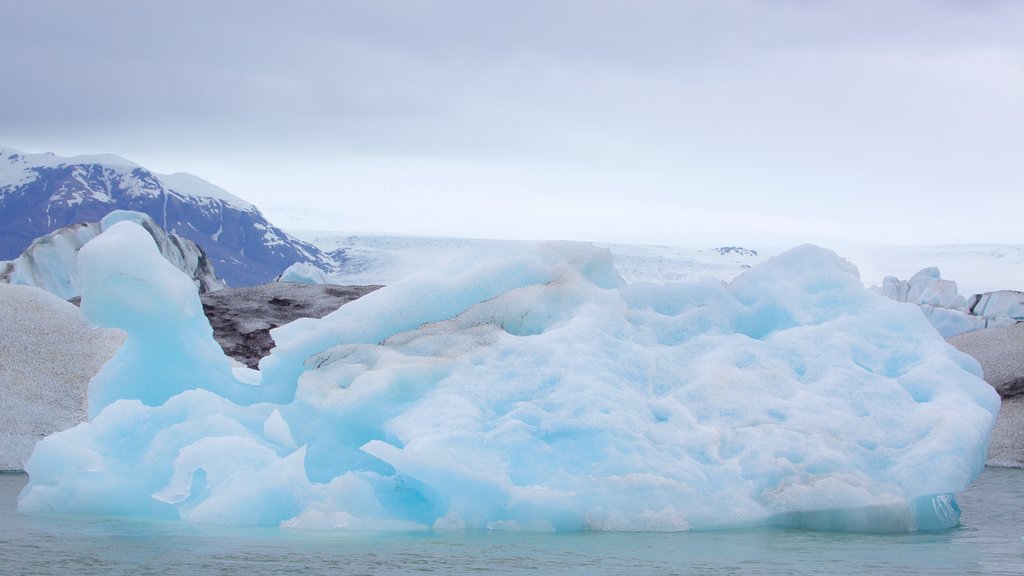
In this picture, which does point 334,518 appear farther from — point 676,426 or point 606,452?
point 676,426

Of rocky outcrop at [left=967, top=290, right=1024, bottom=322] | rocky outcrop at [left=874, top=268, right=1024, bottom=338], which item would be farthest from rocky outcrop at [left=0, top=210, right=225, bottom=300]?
rocky outcrop at [left=967, top=290, right=1024, bottom=322]

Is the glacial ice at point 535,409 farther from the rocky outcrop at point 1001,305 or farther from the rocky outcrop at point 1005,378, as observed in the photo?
the rocky outcrop at point 1001,305

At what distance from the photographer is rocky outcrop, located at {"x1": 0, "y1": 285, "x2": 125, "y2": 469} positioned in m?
13.8

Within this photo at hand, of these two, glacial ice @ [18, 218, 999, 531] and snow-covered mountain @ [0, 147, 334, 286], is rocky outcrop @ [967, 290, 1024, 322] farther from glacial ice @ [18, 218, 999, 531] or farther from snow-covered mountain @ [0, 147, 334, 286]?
snow-covered mountain @ [0, 147, 334, 286]

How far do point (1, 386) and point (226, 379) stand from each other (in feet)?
20.0

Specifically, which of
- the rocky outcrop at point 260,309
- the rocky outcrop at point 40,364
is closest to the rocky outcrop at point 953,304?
the rocky outcrop at point 260,309

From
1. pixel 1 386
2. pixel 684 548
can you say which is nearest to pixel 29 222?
pixel 1 386

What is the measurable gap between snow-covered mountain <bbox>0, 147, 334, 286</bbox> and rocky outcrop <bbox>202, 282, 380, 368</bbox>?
136 meters

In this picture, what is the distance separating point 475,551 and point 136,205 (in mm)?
179924

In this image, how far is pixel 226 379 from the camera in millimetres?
9695

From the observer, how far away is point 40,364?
1494 cm

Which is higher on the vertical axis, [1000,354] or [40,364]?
[1000,354]

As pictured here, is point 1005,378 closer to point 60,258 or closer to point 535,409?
point 535,409

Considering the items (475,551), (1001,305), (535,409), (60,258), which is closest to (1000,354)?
(535,409)
